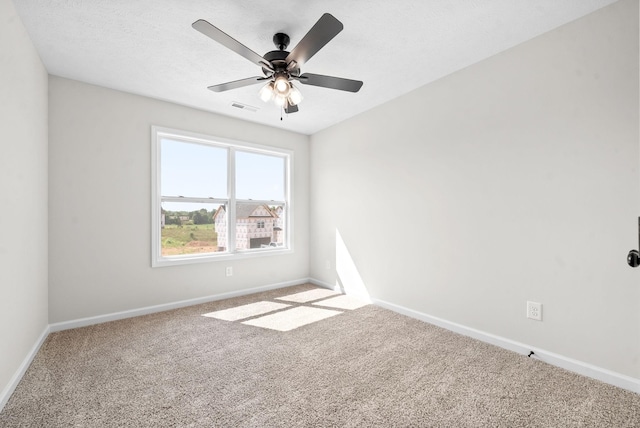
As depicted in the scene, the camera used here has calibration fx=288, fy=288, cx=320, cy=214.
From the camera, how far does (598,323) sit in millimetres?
1985

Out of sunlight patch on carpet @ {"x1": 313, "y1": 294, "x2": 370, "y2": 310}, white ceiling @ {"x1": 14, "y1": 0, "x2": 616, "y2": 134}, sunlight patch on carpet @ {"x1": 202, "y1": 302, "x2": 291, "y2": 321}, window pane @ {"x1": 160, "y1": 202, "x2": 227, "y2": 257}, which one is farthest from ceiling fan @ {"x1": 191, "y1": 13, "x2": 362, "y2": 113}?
sunlight patch on carpet @ {"x1": 313, "y1": 294, "x2": 370, "y2": 310}

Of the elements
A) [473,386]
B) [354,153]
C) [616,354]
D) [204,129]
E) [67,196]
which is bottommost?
[473,386]

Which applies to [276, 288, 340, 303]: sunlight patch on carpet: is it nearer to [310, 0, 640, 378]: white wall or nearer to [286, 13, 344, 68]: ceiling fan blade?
[310, 0, 640, 378]: white wall

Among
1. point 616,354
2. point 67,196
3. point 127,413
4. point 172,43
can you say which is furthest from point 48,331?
point 616,354

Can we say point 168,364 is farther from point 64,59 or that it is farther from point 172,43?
point 64,59

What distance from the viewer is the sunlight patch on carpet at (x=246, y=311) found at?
323cm

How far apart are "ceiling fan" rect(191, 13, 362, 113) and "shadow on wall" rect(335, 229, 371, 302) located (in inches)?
91.0

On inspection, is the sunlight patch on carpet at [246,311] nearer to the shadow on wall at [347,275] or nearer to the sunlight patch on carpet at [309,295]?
the sunlight patch on carpet at [309,295]

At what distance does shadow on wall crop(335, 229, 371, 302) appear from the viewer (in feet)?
12.7

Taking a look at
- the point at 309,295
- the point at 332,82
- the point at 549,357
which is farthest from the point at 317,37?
the point at 309,295

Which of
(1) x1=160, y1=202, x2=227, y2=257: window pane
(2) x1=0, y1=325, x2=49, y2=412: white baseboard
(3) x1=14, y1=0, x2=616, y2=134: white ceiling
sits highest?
(3) x1=14, y1=0, x2=616, y2=134: white ceiling

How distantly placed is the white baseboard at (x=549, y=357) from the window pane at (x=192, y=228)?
2702 millimetres

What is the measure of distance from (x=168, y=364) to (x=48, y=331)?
1.52m

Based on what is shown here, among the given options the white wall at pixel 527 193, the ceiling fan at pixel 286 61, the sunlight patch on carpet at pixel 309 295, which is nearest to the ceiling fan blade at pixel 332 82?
the ceiling fan at pixel 286 61
